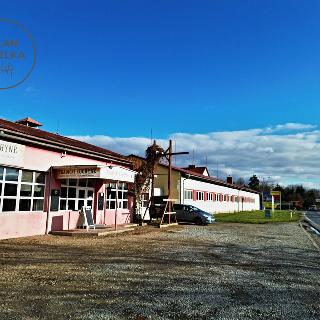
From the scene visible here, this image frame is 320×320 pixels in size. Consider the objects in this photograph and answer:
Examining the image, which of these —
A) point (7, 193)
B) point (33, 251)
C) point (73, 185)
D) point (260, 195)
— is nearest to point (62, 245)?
point (33, 251)

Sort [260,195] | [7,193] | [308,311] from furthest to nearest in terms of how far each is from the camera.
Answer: [260,195] → [7,193] → [308,311]

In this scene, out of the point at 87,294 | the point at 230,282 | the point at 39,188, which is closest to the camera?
the point at 87,294

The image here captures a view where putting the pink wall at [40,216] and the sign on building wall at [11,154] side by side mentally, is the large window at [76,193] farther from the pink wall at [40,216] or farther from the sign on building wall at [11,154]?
the sign on building wall at [11,154]

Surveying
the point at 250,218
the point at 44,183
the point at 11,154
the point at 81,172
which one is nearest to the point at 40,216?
the point at 44,183

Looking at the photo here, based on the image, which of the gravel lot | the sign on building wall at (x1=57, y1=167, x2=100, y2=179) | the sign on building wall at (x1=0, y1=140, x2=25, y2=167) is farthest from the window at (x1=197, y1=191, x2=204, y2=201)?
the sign on building wall at (x1=0, y1=140, x2=25, y2=167)

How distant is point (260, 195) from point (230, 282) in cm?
8925

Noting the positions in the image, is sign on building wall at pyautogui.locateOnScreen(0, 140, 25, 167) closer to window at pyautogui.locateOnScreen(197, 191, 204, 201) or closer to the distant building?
the distant building

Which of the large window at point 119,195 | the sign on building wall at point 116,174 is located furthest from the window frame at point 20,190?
the large window at point 119,195

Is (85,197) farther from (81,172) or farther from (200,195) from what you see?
(200,195)

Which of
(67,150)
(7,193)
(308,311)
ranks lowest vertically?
(308,311)

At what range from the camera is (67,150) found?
741 inches

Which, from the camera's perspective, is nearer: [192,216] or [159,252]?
[159,252]

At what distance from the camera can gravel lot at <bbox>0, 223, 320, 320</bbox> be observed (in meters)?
6.29

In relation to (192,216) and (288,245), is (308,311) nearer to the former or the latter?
(288,245)
